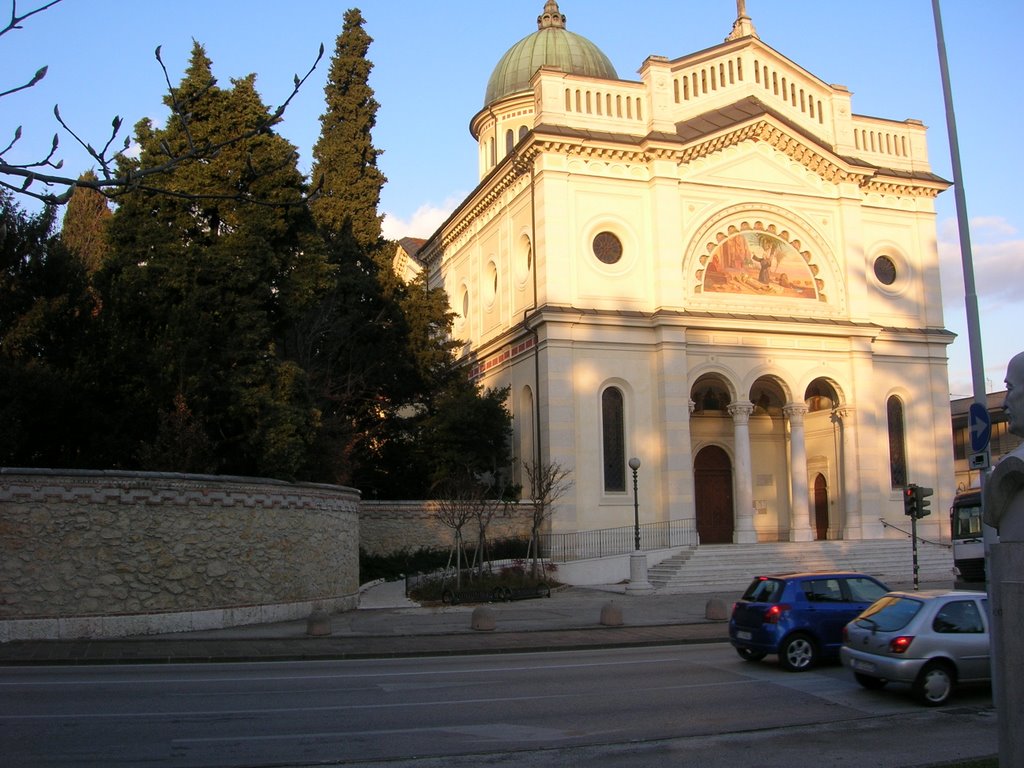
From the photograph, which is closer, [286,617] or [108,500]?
[108,500]

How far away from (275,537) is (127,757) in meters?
13.4

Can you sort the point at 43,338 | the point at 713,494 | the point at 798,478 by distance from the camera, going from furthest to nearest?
the point at 713,494 < the point at 798,478 < the point at 43,338

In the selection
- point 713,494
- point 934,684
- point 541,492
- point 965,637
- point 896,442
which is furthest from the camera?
point 896,442

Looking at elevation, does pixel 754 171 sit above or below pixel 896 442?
above

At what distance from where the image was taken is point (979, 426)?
1322 centimetres

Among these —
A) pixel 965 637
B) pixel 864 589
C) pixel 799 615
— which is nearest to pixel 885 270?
pixel 864 589

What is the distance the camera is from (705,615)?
23.2 metres

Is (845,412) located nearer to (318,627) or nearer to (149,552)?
(318,627)

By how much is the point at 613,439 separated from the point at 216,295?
15.0 metres

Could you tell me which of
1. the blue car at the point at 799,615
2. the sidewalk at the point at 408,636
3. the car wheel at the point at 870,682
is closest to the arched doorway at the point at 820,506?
the sidewalk at the point at 408,636

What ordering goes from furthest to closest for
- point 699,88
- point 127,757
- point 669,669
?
point 699,88 → point 669,669 → point 127,757

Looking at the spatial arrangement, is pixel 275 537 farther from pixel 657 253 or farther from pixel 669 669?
pixel 657 253

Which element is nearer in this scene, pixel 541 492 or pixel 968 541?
pixel 968 541

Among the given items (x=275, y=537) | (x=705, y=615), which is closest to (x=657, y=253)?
(x=705, y=615)
